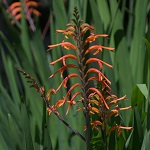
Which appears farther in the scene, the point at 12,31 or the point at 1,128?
the point at 12,31

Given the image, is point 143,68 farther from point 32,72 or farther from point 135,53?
point 32,72

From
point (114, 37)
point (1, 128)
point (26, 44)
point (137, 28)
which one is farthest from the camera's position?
point (26, 44)

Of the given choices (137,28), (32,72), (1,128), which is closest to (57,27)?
(32,72)

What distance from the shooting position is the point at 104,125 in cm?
160

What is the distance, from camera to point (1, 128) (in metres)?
1.84

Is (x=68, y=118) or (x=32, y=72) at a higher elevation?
(x=32, y=72)

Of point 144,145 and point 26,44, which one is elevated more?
point 26,44

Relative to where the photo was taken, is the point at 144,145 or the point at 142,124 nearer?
the point at 144,145

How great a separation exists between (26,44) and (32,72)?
14.4 inches

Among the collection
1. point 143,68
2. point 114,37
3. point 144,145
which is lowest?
point 144,145

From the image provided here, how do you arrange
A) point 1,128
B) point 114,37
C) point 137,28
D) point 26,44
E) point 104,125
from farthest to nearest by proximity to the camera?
point 26,44 → point 137,28 → point 114,37 → point 1,128 → point 104,125

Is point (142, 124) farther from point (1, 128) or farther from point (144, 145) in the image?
point (1, 128)

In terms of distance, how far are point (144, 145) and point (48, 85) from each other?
0.65m

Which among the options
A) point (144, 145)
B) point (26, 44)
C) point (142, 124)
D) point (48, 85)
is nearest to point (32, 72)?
point (48, 85)
